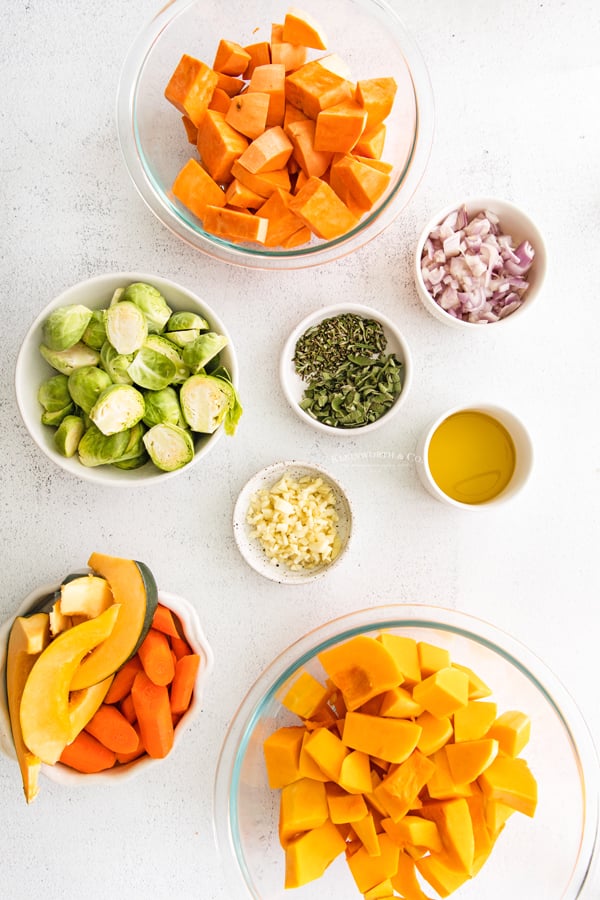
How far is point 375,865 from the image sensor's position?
4.10 feet

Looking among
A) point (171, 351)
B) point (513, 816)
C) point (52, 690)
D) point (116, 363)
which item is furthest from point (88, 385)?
point (513, 816)

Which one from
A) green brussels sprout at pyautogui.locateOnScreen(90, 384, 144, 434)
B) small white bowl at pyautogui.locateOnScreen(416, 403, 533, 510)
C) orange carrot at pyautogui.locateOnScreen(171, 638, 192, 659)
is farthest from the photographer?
small white bowl at pyautogui.locateOnScreen(416, 403, 533, 510)

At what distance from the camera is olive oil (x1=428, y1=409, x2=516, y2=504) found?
5.01 feet

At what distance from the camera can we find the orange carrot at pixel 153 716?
129 centimetres

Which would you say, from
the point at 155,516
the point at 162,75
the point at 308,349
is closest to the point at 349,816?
the point at 155,516

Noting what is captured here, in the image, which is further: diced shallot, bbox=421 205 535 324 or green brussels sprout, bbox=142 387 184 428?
diced shallot, bbox=421 205 535 324

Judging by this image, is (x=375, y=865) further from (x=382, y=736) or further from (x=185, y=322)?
(x=185, y=322)

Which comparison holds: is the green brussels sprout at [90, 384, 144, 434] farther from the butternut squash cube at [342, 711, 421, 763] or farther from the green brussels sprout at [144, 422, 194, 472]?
the butternut squash cube at [342, 711, 421, 763]

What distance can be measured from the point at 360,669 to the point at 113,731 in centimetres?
47

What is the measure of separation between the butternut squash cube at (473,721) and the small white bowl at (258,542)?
381 mm

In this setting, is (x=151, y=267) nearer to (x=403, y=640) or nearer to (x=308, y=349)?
(x=308, y=349)

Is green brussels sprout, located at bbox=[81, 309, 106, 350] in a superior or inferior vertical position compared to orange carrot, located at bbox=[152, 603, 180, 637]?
superior

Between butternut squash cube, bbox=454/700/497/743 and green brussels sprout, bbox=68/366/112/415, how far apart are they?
873mm

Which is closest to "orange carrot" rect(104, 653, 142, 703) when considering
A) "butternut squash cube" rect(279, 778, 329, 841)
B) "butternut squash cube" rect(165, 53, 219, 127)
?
"butternut squash cube" rect(279, 778, 329, 841)
